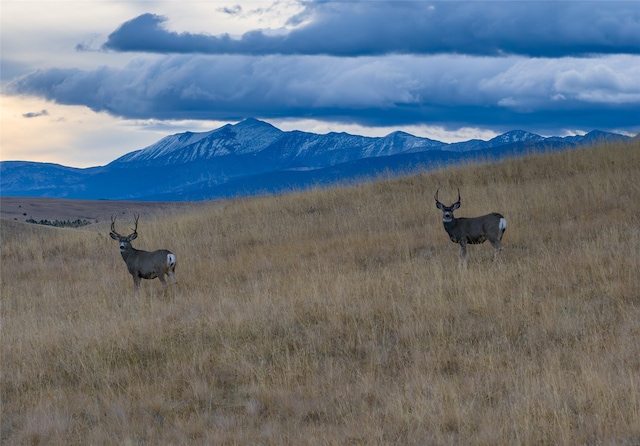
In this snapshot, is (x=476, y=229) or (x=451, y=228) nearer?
(x=476, y=229)

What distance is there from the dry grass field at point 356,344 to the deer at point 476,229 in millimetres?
452

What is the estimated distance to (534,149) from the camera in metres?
25.7

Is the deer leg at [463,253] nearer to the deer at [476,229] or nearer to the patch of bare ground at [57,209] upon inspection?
the deer at [476,229]

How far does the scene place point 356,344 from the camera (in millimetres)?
9500

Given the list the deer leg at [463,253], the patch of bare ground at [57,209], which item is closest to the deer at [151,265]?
the deer leg at [463,253]

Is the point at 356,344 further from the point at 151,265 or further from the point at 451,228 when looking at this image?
the point at 151,265

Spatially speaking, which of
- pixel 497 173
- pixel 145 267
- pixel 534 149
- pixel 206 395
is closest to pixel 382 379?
pixel 206 395

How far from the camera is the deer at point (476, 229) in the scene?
14211mm

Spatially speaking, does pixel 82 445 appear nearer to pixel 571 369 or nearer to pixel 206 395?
pixel 206 395

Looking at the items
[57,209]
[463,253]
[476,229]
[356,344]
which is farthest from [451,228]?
[57,209]

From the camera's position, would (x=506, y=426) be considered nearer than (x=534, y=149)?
Yes

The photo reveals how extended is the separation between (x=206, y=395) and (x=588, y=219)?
11.3 m

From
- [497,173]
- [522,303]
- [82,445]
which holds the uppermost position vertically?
[497,173]

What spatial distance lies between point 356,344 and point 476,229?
5.89 meters
